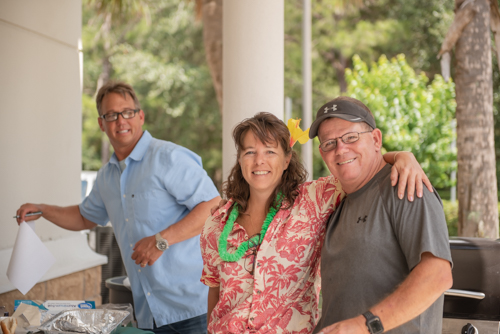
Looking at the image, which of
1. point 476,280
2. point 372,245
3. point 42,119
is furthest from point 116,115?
point 476,280

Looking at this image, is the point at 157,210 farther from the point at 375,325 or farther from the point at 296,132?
the point at 375,325

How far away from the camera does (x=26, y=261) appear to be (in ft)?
9.49

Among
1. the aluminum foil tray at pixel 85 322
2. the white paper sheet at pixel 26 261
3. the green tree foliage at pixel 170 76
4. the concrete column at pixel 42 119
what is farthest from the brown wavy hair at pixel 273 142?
the green tree foliage at pixel 170 76

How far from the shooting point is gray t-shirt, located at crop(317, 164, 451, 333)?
6.20 feet

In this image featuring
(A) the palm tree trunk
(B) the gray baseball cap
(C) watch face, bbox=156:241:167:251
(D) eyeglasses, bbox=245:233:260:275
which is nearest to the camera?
(B) the gray baseball cap

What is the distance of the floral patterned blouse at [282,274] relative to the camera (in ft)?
7.11

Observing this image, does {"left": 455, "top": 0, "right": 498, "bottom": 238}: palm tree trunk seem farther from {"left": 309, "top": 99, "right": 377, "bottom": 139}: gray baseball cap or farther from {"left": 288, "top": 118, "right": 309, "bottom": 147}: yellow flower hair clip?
{"left": 309, "top": 99, "right": 377, "bottom": 139}: gray baseball cap

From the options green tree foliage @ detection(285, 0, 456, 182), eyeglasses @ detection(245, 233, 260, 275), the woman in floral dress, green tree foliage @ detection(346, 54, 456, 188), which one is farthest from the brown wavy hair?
green tree foliage @ detection(285, 0, 456, 182)

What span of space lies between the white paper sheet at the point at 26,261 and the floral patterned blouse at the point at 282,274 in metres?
1.13

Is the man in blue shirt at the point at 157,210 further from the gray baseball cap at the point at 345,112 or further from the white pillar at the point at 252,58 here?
the gray baseball cap at the point at 345,112

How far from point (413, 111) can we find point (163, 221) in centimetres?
1154

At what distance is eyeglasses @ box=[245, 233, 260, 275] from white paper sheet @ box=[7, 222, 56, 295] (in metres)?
1.31

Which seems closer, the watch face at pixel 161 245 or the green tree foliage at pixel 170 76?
the watch face at pixel 161 245

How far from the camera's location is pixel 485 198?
8516 mm
